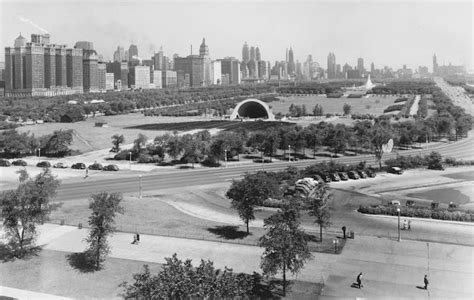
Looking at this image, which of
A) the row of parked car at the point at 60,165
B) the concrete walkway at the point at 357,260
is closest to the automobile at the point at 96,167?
the row of parked car at the point at 60,165

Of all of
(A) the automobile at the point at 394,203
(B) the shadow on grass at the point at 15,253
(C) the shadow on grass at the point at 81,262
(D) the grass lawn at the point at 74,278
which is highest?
(A) the automobile at the point at 394,203

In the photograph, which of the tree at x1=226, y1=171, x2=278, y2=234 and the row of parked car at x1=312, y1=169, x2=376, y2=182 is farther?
the row of parked car at x1=312, y1=169, x2=376, y2=182

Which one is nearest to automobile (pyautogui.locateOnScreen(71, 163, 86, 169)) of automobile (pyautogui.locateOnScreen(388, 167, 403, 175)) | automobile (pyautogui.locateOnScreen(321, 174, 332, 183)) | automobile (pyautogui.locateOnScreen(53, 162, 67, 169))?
A: automobile (pyautogui.locateOnScreen(53, 162, 67, 169))

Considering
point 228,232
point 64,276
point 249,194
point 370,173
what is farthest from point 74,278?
point 370,173

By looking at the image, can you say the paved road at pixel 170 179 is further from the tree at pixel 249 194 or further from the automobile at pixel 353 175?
the tree at pixel 249 194

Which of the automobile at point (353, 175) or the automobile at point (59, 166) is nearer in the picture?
the automobile at point (353, 175)

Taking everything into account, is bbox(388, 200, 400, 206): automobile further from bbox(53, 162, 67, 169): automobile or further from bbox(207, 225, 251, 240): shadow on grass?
bbox(53, 162, 67, 169): automobile
